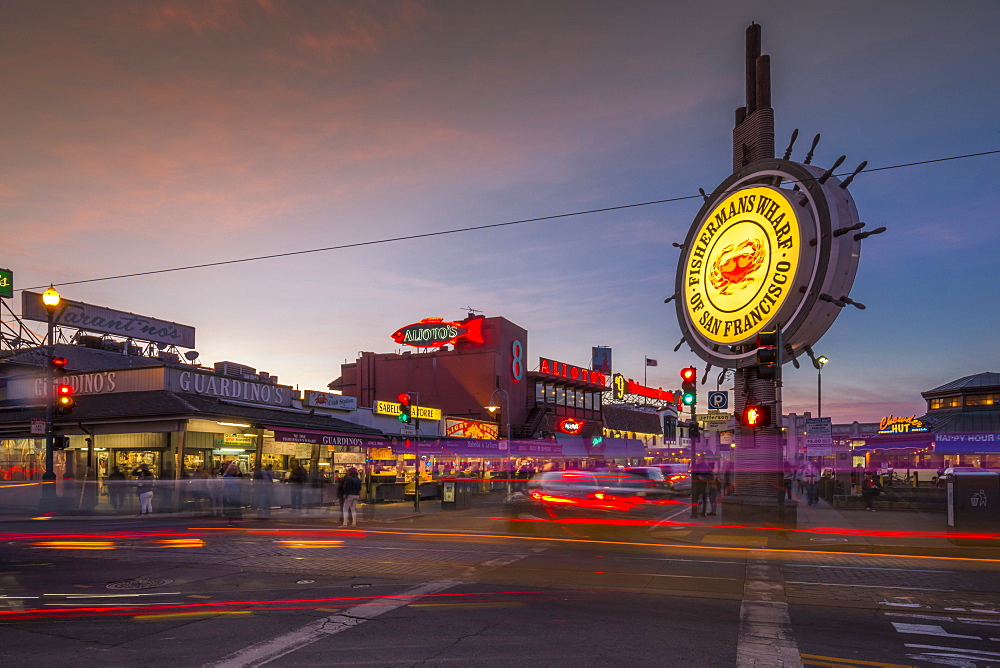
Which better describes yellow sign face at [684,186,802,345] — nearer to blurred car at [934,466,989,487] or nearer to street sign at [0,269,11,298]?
blurred car at [934,466,989,487]

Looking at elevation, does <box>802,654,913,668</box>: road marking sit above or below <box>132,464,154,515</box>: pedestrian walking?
above

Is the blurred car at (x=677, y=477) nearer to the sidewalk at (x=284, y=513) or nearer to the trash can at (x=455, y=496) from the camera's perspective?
the trash can at (x=455, y=496)

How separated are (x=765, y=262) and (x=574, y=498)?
30.4 feet

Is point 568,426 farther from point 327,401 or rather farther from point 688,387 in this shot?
point 688,387

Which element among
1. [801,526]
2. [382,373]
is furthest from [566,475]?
[382,373]

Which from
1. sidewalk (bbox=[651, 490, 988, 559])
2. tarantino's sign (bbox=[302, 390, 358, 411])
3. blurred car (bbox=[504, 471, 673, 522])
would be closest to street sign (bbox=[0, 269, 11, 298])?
tarantino's sign (bbox=[302, 390, 358, 411])

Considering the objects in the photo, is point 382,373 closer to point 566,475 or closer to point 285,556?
point 566,475

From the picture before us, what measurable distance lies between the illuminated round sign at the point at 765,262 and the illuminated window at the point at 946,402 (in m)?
63.3

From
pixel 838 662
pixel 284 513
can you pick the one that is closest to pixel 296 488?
pixel 284 513

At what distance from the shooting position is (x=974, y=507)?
18.7 meters

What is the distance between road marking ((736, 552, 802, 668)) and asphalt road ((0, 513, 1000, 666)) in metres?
0.04

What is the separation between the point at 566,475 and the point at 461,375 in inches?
1758

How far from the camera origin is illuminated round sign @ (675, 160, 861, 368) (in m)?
20.9

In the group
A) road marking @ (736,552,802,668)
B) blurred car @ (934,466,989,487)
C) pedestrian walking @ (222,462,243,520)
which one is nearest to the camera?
road marking @ (736,552,802,668)
